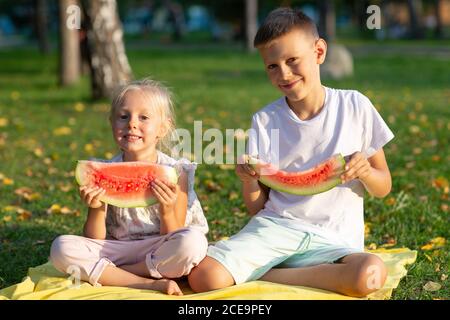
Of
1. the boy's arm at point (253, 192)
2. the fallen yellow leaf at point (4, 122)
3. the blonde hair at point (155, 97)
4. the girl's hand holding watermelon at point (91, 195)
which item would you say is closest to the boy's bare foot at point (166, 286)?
the girl's hand holding watermelon at point (91, 195)

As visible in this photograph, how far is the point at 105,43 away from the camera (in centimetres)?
1267

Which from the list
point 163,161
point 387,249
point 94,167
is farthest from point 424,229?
point 94,167

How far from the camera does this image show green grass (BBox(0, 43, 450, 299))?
17.6 feet

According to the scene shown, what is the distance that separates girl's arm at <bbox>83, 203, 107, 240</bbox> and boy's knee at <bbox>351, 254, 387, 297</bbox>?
4.58 feet

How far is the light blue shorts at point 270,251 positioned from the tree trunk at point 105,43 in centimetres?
858

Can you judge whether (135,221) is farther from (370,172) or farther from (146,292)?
(370,172)

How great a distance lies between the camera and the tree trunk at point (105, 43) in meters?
12.5

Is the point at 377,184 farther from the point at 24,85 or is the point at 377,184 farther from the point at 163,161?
the point at 24,85

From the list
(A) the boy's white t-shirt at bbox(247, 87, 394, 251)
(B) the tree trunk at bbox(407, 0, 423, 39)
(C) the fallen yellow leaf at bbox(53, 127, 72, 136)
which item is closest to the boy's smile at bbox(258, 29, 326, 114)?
(A) the boy's white t-shirt at bbox(247, 87, 394, 251)

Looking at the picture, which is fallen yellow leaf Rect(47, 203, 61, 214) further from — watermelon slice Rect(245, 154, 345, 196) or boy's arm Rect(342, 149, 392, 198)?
boy's arm Rect(342, 149, 392, 198)

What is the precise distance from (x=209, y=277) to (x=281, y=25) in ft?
4.51

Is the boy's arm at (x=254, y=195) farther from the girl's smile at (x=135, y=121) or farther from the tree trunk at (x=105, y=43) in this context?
the tree trunk at (x=105, y=43)

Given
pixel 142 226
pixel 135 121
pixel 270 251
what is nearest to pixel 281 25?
pixel 135 121
